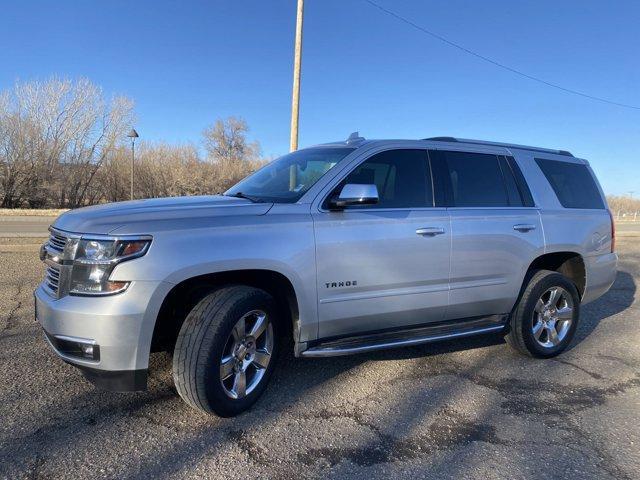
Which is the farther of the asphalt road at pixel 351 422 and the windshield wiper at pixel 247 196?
the windshield wiper at pixel 247 196

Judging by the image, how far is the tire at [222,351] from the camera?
301 cm

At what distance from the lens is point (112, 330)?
2795 mm

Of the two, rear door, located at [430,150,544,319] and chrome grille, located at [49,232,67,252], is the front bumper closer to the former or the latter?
chrome grille, located at [49,232,67,252]

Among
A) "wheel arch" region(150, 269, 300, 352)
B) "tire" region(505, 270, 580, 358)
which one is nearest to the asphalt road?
"tire" region(505, 270, 580, 358)

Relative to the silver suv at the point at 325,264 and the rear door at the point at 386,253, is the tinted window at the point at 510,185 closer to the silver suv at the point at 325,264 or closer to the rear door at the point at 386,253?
the silver suv at the point at 325,264

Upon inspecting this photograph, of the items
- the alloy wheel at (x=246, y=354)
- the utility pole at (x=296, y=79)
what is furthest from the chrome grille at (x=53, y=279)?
the utility pole at (x=296, y=79)

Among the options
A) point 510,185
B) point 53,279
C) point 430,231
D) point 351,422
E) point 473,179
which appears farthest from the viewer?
point 510,185

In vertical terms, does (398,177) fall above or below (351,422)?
above

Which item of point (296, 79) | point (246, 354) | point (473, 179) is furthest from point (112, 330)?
point (296, 79)

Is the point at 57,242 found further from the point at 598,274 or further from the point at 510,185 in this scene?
the point at 598,274

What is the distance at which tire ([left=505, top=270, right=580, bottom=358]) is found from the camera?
4.46 metres

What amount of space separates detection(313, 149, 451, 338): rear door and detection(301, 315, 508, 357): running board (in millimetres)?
68

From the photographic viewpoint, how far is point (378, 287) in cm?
364

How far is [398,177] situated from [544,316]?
2047mm
